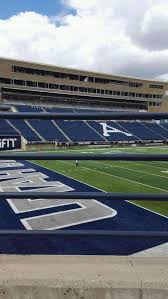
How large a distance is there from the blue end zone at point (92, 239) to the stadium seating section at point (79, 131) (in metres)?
37.0

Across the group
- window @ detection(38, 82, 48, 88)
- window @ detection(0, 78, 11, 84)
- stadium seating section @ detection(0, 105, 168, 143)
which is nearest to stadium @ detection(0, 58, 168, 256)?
window @ detection(0, 78, 11, 84)

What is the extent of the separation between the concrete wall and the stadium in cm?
22

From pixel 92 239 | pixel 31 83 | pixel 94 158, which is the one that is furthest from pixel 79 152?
pixel 31 83

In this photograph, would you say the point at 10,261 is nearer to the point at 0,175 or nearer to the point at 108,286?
the point at 108,286

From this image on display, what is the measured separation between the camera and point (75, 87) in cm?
7406

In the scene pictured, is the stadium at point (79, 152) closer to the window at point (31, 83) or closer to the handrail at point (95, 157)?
the handrail at point (95, 157)

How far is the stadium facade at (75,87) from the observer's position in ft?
215

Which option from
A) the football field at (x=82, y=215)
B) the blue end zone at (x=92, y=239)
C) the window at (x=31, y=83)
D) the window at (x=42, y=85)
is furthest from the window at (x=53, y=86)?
the blue end zone at (x=92, y=239)

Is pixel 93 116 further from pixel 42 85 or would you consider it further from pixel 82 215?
pixel 42 85

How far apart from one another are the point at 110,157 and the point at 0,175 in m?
17.8

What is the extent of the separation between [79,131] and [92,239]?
4947cm

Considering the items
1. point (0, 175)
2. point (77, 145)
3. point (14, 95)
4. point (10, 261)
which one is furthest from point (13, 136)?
point (10, 261)

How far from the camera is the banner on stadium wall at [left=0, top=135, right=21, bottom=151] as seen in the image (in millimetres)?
43938

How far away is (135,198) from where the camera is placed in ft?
7.84
